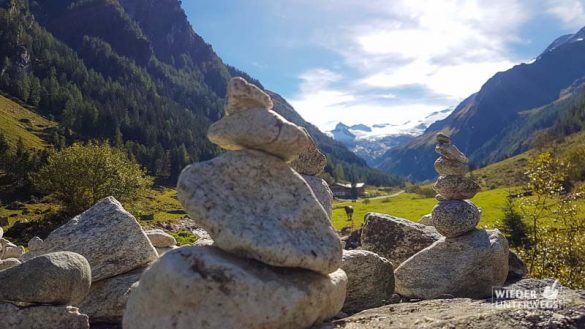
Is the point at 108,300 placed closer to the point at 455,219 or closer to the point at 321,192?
the point at 321,192

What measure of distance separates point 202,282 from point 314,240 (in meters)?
3.05

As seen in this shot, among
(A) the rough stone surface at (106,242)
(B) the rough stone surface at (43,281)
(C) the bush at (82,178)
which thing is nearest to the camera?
(B) the rough stone surface at (43,281)

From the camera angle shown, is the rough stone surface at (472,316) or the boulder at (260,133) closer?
the rough stone surface at (472,316)

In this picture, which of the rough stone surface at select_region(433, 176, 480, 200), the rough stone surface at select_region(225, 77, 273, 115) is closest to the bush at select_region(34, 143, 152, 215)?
the rough stone surface at select_region(433, 176, 480, 200)

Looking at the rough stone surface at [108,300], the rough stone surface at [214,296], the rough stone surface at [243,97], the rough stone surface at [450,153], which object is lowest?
the rough stone surface at [108,300]

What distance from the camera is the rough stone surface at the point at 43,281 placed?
14.3m

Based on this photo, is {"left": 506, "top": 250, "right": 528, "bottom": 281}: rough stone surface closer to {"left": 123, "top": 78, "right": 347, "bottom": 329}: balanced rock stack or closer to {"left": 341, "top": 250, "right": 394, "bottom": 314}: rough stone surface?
{"left": 341, "top": 250, "right": 394, "bottom": 314}: rough stone surface

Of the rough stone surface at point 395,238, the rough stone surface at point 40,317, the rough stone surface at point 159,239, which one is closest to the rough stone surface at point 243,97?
the rough stone surface at point 40,317

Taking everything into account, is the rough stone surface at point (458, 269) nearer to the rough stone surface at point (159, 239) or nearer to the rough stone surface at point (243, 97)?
the rough stone surface at point (243, 97)

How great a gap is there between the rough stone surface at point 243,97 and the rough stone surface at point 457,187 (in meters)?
11.4

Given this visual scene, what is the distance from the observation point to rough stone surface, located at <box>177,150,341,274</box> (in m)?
11.3

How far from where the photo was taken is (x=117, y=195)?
7894 cm

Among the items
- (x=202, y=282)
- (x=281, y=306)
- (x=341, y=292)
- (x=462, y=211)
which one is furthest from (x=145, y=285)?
(x=462, y=211)

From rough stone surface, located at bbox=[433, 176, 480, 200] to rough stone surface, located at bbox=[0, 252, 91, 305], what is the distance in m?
15.4
